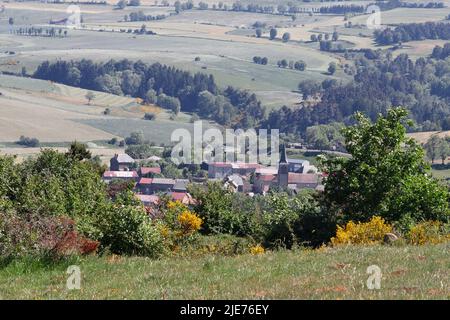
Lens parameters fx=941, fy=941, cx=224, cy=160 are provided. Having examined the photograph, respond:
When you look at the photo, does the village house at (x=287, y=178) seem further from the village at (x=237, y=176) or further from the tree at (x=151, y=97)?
the tree at (x=151, y=97)

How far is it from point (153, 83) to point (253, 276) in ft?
431

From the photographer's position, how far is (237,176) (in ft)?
236

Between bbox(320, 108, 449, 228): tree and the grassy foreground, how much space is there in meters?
7.47

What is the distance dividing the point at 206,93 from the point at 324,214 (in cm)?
11026

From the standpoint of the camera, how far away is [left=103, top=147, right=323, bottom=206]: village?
208 feet

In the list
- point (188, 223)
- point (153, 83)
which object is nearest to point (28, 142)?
point (153, 83)

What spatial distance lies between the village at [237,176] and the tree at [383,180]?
3721 centimetres

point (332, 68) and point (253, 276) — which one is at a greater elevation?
point (253, 276)

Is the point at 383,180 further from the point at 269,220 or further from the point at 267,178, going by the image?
the point at 267,178

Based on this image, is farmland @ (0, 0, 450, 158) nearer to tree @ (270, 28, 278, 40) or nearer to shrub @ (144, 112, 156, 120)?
shrub @ (144, 112, 156, 120)

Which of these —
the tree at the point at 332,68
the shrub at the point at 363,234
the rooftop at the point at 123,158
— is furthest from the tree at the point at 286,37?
the shrub at the point at 363,234

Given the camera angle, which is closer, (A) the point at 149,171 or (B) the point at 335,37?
(A) the point at 149,171

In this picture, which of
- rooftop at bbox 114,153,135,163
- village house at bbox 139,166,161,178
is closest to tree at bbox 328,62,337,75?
rooftop at bbox 114,153,135,163

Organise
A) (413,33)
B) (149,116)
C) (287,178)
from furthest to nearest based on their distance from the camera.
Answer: (413,33), (149,116), (287,178)
